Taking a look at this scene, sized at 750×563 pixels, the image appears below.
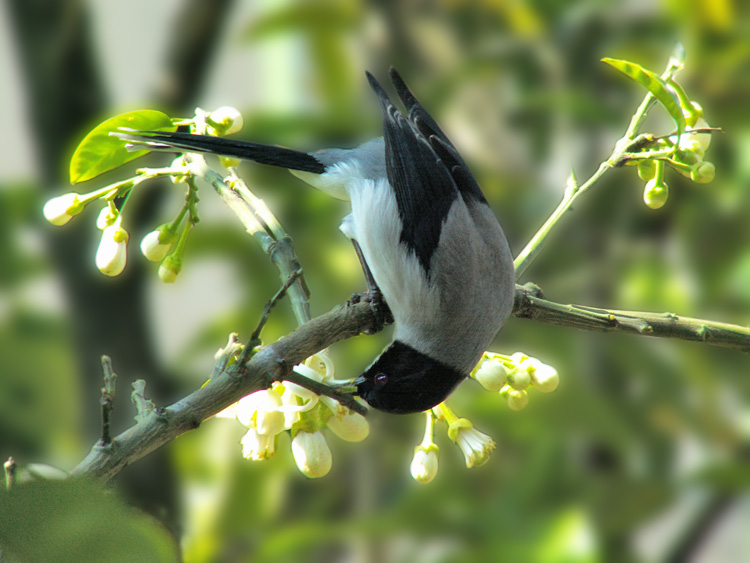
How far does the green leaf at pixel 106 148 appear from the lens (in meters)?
0.48

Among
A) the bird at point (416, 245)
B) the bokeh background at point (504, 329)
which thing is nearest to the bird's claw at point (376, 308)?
the bird at point (416, 245)

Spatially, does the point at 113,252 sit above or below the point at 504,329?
above

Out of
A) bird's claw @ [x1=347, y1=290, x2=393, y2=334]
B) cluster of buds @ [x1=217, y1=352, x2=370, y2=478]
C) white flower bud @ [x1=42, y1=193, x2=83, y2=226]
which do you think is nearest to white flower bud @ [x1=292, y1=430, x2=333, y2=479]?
cluster of buds @ [x1=217, y1=352, x2=370, y2=478]

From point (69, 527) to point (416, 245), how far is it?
1.47 feet

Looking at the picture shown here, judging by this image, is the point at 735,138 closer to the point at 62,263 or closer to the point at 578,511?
the point at 578,511

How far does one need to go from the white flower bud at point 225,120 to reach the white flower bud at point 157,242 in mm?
76

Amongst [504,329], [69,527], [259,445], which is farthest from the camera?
[504,329]

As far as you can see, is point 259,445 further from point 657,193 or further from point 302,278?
point 657,193

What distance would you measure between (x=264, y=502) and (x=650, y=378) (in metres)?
0.71

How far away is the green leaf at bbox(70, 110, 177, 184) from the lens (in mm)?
476

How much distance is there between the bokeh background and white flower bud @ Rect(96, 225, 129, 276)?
0.73 m

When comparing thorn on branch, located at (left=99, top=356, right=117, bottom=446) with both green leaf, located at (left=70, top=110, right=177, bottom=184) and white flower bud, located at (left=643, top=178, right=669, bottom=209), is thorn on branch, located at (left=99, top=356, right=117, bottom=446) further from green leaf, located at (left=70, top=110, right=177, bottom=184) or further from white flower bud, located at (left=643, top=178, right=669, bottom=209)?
white flower bud, located at (left=643, top=178, right=669, bottom=209)

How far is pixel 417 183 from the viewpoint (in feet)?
2.09

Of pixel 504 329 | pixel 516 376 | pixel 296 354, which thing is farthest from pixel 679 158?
pixel 504 329
